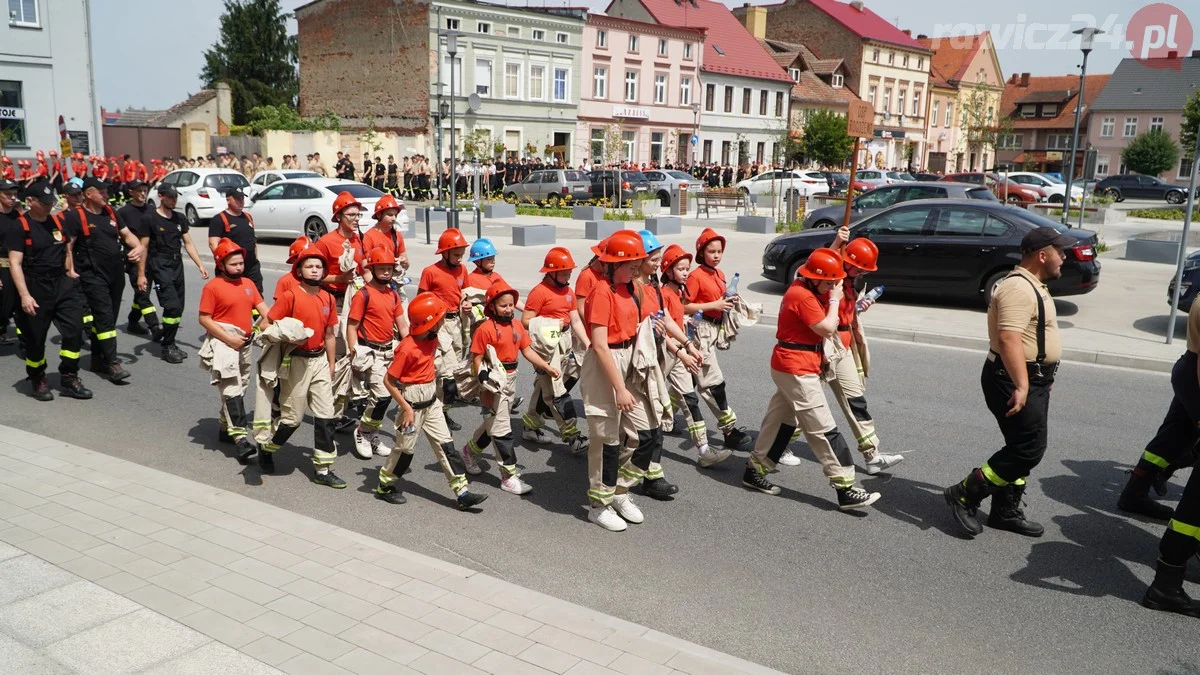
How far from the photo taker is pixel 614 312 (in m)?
5.66

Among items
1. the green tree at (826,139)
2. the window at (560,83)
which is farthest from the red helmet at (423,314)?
the green tree at (826,139)

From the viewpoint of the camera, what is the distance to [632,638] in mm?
4234

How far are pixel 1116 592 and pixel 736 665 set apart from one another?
2.42 m

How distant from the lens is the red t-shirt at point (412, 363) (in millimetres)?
5871

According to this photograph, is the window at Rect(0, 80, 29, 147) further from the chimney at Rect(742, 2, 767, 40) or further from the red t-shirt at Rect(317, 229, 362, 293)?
the chimney at Rect(742, 2, 767, 40)

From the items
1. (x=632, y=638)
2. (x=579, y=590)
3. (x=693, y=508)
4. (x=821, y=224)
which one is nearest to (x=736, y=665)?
(x=632, y=638)

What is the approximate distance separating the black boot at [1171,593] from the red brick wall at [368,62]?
146ft

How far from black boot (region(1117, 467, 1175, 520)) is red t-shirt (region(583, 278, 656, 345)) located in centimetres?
346

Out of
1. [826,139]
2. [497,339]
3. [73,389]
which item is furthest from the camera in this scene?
[826,139]

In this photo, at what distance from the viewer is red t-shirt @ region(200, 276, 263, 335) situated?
23.1 ft

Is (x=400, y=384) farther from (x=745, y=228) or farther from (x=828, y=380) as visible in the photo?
(x=745, y=228)

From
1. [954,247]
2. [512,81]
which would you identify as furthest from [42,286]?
[512,81]

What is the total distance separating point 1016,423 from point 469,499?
3.41m

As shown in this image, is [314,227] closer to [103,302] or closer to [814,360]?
[103,302]
